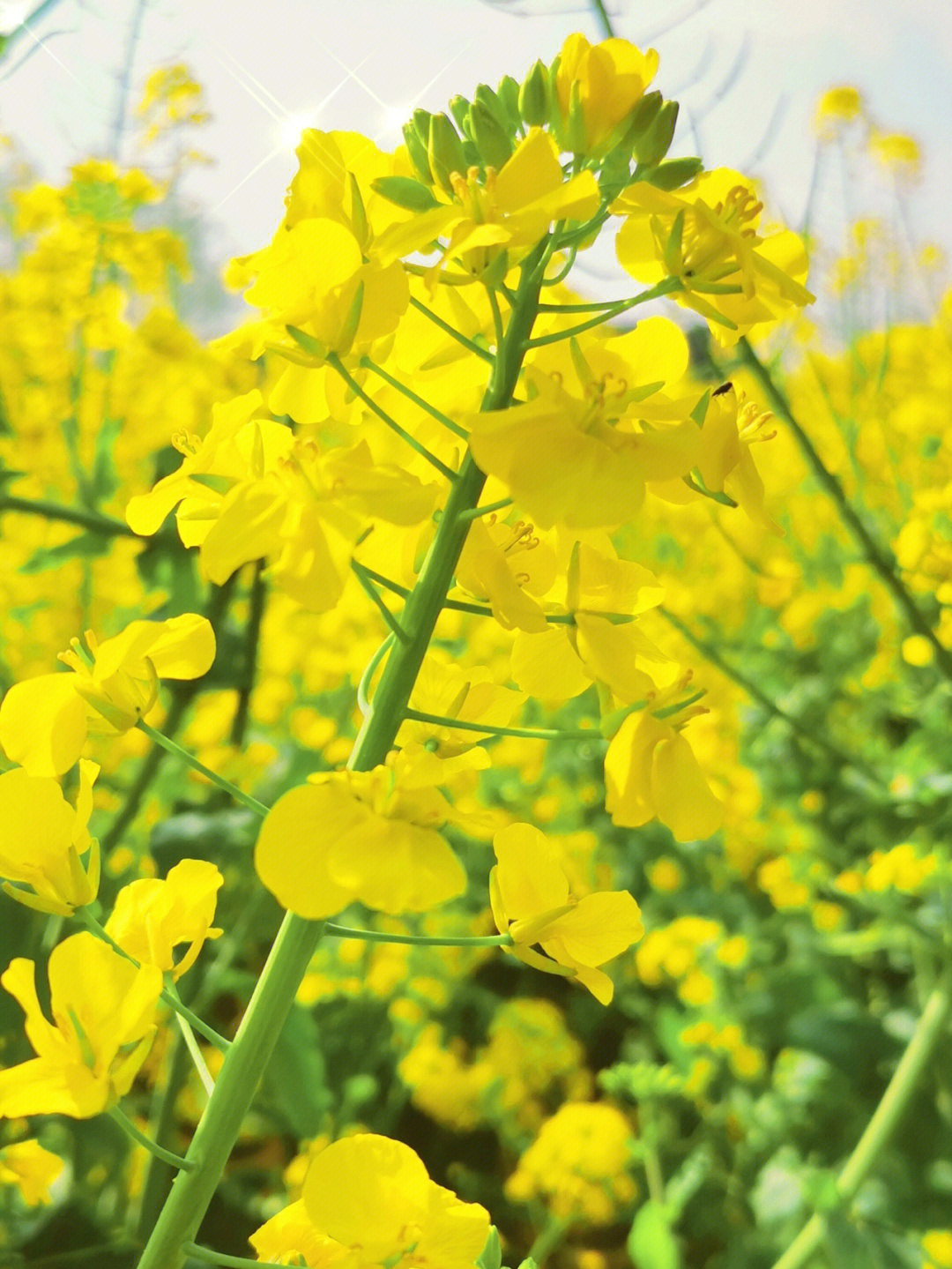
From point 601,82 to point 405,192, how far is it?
8 cm

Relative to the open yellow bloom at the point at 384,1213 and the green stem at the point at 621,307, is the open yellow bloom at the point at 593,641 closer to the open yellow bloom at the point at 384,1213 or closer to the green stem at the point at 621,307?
the green stem at the point at 621,307

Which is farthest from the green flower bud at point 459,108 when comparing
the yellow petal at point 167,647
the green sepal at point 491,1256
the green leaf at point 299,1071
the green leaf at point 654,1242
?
the green leaf at point 654,1242

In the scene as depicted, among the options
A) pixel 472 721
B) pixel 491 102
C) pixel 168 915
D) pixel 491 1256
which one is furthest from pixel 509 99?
pixel 491 1256

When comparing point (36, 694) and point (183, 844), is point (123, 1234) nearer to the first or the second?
point (183, 844)

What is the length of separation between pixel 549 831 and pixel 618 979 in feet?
0.67

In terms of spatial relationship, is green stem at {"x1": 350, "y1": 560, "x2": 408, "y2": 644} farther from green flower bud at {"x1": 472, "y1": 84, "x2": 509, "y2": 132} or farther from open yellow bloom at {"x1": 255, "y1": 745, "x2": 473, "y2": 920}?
green flower bud at {"x1": 472, "y1": 84, "x2": 509, "y2": 132}

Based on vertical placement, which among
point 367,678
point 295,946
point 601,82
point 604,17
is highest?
point 604,17

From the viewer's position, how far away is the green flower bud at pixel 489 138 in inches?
16.1

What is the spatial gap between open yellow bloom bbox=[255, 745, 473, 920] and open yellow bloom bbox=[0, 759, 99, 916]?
108 millimetres

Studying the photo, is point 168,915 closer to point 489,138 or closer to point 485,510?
point 485,510

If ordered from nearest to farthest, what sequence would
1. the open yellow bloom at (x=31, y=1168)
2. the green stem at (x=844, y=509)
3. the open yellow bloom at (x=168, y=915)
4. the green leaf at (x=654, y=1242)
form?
the open yellow bloom at (x=168, y=915), the open yellow bloom at (x=31, y=1168), the green stem at (x=844, y=509), the green leaf at (x=654, y=1242)

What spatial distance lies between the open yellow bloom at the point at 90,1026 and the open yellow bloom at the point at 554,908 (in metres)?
0.13

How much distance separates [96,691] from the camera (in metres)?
0.44

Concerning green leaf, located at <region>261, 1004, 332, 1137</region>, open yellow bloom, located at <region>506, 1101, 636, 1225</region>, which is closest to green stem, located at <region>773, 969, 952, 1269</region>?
open yellow bloom, located at <region>506, 1101, 636, 1225</region>
